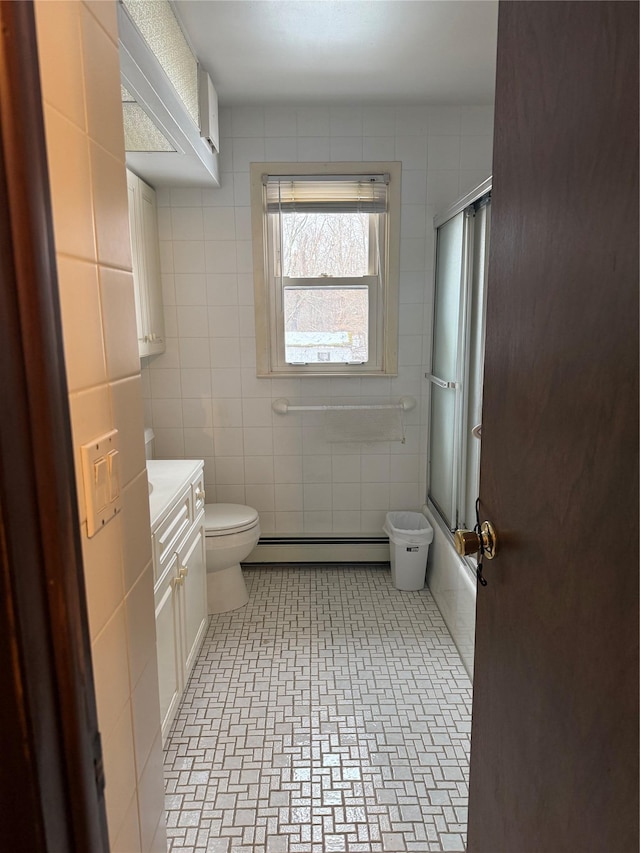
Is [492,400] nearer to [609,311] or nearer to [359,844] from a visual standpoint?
[609,311]

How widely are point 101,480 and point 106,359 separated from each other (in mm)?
174

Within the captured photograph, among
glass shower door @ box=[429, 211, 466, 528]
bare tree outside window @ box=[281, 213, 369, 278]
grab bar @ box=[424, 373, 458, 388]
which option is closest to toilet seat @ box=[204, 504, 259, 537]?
glass shower door @ box=[429, 211, 466, 528]

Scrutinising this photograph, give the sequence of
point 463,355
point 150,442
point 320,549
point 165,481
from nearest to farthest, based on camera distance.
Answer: point 165,481, point 463,355, point 150,442, point 320,549

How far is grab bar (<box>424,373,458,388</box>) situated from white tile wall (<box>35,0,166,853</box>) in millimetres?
1854

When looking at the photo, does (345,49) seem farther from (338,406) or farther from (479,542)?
(479,542)

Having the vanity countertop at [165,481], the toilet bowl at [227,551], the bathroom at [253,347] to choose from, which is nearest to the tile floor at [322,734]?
the toilet bowl at [227,551]

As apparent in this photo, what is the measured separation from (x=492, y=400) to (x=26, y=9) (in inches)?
33.2

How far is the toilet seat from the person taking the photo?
8.75 ft

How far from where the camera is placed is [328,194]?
9.75 feet

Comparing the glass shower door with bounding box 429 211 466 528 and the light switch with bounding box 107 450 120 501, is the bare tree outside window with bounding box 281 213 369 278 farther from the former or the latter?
the light switch with bounding box 107 450 120 501

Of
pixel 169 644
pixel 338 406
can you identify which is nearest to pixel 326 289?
pixel 338 406

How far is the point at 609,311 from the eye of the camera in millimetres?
622

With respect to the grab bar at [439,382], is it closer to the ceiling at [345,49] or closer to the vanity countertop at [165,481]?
the vanity countertop at [165,481]

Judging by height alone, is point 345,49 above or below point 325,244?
above
